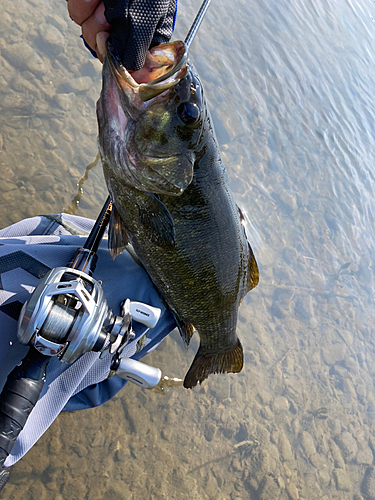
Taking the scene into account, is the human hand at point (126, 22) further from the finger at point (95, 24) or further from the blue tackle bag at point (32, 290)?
the blue tackle bag at point (32, 290)

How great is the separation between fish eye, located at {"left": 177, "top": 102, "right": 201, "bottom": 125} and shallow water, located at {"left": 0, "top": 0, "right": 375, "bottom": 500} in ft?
7.26

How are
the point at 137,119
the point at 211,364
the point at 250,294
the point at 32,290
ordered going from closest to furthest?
the point at 137,119 → the point at 32,290 → the point at 211,364 → the point at 250,294

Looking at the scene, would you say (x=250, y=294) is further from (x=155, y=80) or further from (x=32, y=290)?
(x=155, y=80)

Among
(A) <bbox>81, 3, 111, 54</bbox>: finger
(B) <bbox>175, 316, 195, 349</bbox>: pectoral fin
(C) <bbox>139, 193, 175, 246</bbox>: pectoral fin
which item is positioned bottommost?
(B) <bbox>175, 316, 195, 349</bbox>: pectoral fin

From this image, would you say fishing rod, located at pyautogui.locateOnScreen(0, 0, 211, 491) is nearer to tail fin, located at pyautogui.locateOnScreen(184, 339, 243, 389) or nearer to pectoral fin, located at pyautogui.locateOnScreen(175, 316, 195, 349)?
pectoral fin, located at pyautogui.locateOnScreen(175, 316, 195, 349)

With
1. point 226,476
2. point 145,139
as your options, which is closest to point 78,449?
point 226,476

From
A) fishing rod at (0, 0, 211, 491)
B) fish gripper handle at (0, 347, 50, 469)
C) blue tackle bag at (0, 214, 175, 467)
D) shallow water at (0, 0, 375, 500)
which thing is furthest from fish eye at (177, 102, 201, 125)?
shallow water at (0, 0, 375, 500)

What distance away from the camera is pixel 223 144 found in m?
5.45

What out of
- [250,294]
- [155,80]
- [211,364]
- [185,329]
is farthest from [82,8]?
[250,294]

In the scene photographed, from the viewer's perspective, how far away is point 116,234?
191cm

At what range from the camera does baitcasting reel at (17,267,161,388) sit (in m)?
1.37

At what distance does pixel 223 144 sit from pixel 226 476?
420 centimetres

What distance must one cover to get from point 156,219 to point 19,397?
3.08 ft

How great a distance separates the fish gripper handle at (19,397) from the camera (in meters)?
1.39
